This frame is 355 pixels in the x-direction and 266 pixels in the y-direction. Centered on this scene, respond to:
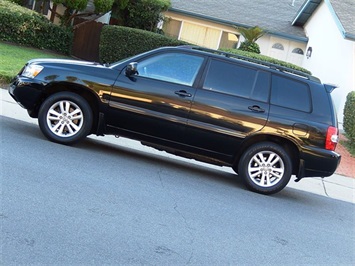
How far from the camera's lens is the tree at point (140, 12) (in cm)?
2489

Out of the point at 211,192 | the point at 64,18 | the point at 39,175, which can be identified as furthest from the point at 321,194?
the point at 64,18

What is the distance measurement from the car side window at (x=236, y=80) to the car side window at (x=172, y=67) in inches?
9.1

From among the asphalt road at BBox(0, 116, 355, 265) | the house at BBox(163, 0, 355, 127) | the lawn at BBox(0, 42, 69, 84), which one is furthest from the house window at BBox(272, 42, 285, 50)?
the asphalt road at BBox(0, 116, 355, 265)

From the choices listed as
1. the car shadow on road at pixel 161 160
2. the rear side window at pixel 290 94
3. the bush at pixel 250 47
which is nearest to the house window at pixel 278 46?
the bush at pixel 250 47

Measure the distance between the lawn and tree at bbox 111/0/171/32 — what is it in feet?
11.6

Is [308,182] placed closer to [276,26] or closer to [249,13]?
[276,26]

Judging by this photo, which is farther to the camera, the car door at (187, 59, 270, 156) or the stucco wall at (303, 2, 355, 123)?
the stucco wall at (303, 2, 355, 123)

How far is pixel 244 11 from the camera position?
95.1 ft

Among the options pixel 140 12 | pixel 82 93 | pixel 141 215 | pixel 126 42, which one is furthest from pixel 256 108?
pixel 140 12

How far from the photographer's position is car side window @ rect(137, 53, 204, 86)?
9.27 m

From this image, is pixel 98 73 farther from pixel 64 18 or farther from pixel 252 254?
pixel 64 18

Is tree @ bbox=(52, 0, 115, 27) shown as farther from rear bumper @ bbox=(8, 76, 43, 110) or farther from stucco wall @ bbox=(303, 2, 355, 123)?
rear bumper @ bbox=(8, 76, 43, 110)

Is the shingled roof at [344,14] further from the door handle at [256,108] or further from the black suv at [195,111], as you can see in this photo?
the door handle at [256,108]

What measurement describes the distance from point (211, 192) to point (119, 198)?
70.5 inches
